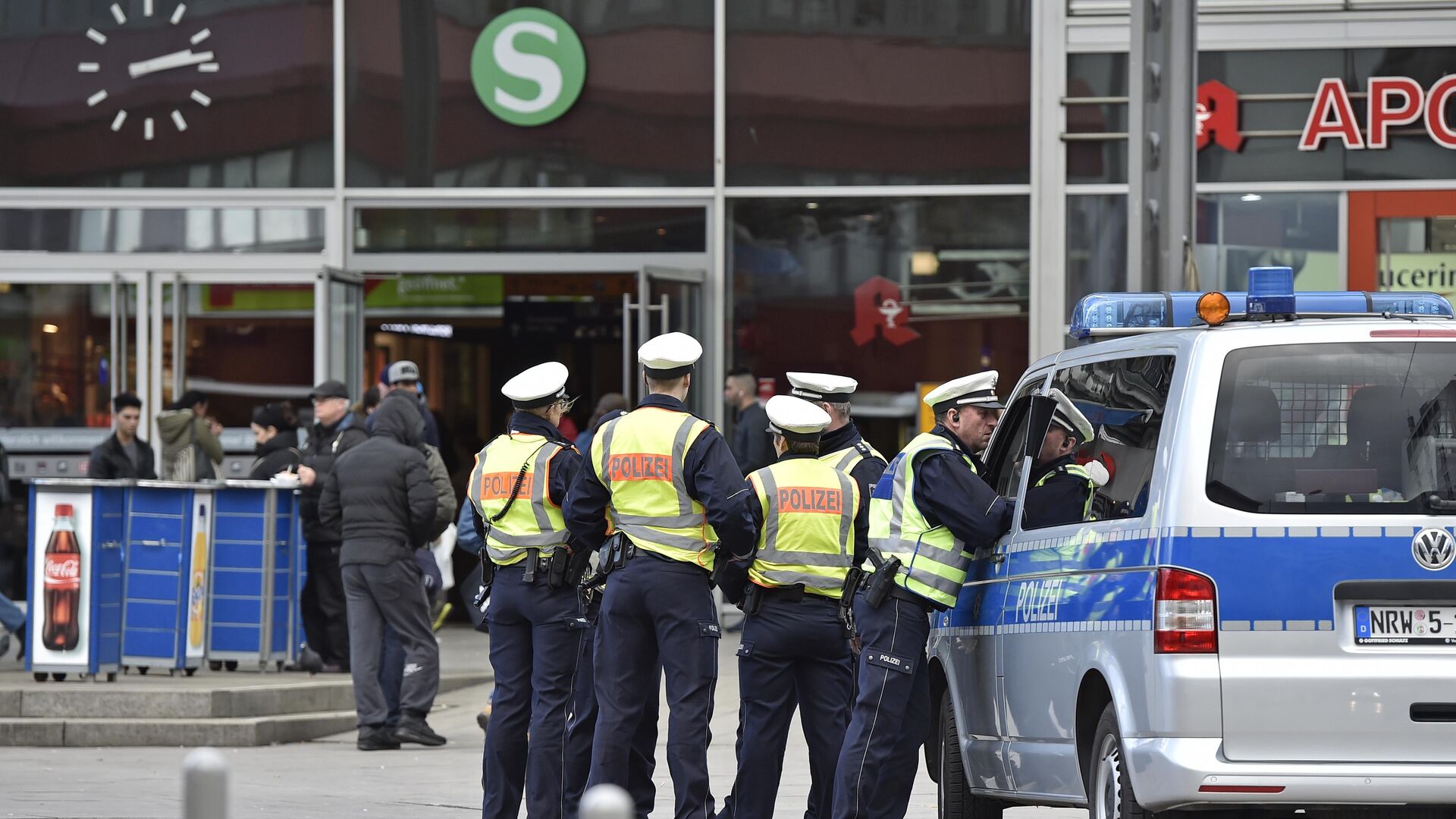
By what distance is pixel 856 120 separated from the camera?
16.6 metres

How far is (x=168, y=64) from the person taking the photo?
55.7ft

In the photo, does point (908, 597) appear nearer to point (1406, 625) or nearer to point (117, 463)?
point (1406, 625)

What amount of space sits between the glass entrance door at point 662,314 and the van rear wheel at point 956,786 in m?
8.27

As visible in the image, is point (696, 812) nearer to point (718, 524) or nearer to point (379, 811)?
point (718, 524)

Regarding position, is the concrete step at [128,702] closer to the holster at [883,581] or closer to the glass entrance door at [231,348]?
the glass entrance door at [231,348]

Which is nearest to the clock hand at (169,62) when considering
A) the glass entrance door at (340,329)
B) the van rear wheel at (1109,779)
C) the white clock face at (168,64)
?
the white clock face at (168,64)

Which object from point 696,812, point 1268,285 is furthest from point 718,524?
point 1268,285

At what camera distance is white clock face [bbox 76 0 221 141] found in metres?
17.0

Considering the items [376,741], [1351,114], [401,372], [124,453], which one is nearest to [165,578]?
[401,372]

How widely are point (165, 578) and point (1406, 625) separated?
8.69m

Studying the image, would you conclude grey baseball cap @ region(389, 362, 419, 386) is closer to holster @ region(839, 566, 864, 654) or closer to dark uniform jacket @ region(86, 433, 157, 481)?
dark uniform jacket @ region(86, 433, 157, 481)

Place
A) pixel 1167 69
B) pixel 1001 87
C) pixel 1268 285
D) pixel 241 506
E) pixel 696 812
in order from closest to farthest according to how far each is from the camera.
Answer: pixel 1268 285 → pixel 696 812 → pixel 1167 69 → pixel 241 506 → pixel 1001 87

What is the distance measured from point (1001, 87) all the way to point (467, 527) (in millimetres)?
6590

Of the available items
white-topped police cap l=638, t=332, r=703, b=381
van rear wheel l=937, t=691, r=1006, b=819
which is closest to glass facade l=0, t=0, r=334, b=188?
white-topped police cap l=638, t=332, r=703, b=381
